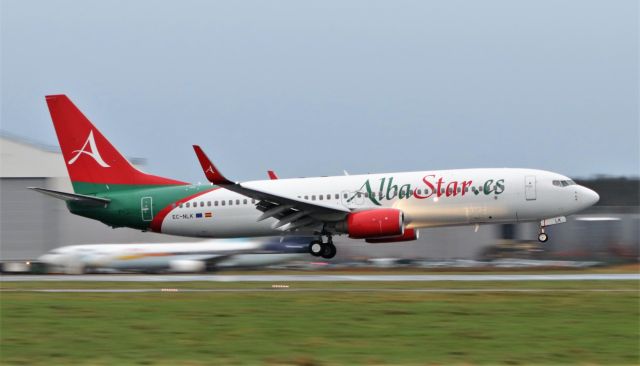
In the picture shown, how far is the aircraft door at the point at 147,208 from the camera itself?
41.3 m

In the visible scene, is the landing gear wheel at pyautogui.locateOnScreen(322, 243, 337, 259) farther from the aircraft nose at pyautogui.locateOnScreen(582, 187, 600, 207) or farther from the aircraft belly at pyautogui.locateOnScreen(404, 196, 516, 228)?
the aircraft nose at pyautogui.locateOnScreen(582, 187, 600, 207)

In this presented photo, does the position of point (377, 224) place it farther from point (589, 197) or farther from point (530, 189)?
point (589, 197)

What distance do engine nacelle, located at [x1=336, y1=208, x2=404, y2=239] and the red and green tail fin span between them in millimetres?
8859

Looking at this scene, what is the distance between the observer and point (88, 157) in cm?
4256

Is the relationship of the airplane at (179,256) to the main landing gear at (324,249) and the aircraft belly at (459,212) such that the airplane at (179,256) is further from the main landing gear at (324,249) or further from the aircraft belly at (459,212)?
the aircraft belly at (459,212)

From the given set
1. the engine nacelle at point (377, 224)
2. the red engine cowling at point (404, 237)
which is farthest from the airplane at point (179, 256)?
the engine nacelle at point (377, 224)

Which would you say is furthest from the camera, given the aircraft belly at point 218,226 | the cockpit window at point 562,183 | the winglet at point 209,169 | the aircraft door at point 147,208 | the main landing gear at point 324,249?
the aircraft door at point 147,208

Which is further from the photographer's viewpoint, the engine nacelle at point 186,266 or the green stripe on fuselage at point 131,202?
the engine nacelle at point 186,266

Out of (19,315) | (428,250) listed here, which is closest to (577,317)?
(19,315)

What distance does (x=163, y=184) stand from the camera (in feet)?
138

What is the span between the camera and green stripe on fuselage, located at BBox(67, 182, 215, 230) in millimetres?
41406

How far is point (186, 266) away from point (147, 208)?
218 inches

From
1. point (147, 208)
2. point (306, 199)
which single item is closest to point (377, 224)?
point (306, 199)

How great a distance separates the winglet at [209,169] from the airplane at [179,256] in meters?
11.4
